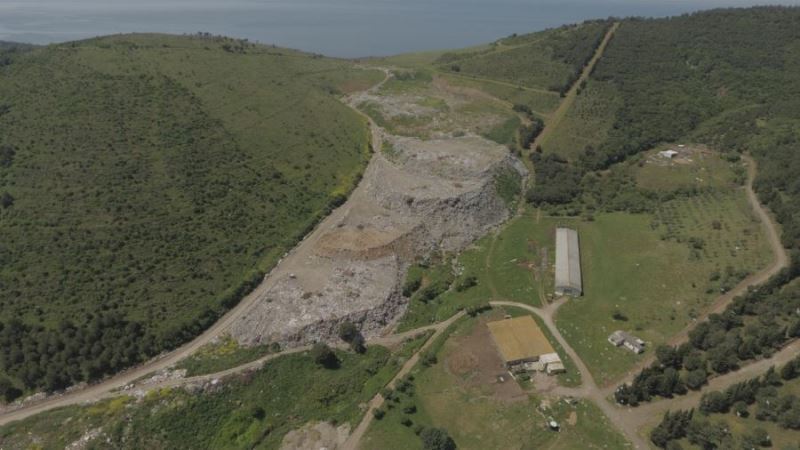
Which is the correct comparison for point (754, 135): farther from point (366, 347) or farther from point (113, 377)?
point (113, 377)

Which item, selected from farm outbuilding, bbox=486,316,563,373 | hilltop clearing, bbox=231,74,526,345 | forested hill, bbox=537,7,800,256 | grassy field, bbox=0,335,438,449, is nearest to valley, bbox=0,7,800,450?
grassy field, bbox=0,335,438,449

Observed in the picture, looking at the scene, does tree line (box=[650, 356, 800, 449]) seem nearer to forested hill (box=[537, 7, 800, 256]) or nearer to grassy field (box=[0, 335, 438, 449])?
grassy field (box=[0, 335, 438, 449])

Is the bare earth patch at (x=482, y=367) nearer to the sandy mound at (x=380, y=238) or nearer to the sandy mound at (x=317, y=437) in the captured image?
the sandy mound at (x=380, y=238)

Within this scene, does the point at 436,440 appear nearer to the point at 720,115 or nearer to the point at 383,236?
the point at 383,236

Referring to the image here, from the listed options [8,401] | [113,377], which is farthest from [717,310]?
[8,401]

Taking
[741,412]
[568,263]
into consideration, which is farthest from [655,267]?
[741,412]
